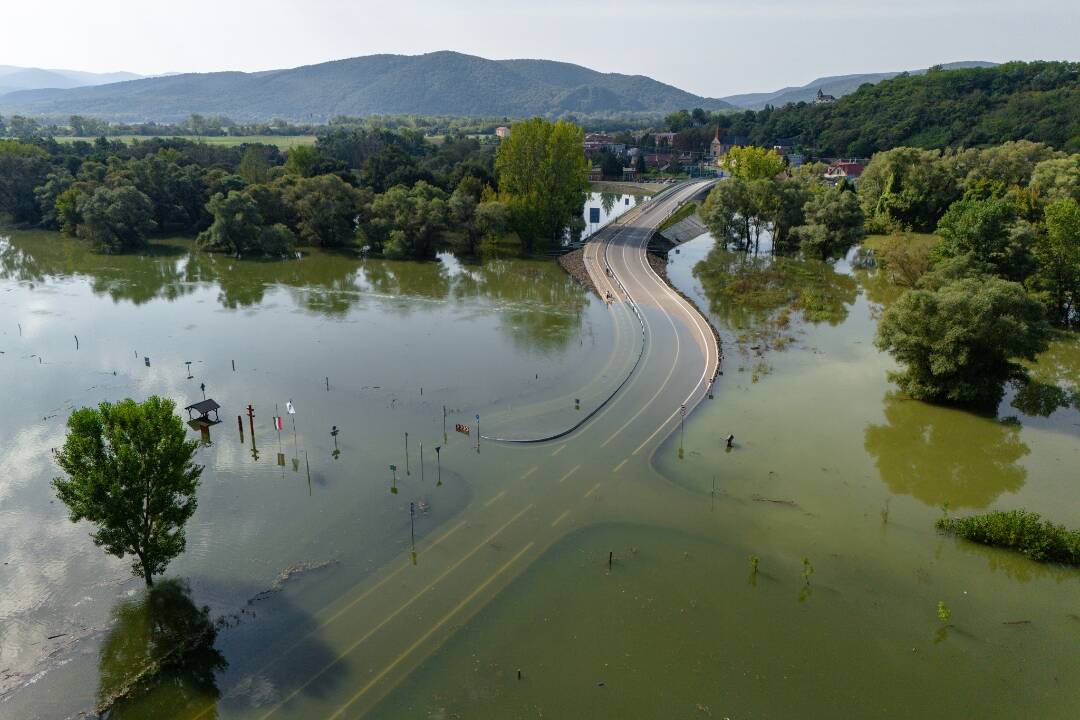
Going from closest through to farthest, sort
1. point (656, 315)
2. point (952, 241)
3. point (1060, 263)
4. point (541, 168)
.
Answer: point (1060, 263)
point (656, 315)
point (952, 241)
point (541, 168)

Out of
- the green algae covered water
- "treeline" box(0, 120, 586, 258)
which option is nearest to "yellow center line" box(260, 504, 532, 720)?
the green algae covered water

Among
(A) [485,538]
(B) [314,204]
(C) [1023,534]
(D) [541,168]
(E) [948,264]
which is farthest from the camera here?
(D) [541,168]

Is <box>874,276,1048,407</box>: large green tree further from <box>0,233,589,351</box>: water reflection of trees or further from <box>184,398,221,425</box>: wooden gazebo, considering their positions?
<box>184,398,221,425</box>: wooden gazebo

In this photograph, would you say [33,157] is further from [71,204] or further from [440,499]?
[440,499]

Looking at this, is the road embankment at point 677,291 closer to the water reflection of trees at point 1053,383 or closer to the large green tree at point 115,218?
the water reflection of trees at point 1053,383

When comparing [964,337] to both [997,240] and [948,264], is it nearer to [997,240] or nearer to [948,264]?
[948,264]

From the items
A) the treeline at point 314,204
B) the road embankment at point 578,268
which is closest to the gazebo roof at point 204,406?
the road embankment at point 578,268

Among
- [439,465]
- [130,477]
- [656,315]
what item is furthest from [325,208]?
[130,477]

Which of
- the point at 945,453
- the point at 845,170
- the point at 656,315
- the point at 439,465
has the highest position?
the point at 845,170
